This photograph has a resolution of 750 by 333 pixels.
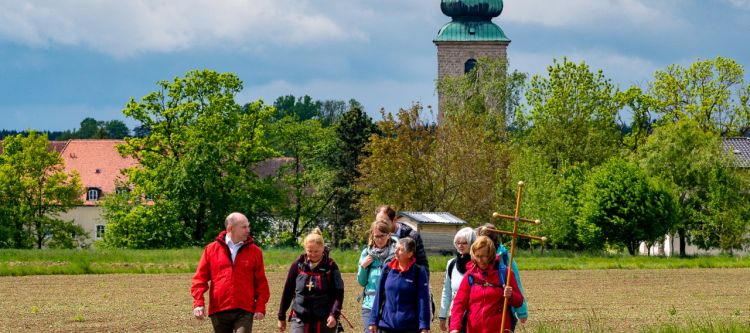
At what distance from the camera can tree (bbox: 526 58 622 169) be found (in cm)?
8550

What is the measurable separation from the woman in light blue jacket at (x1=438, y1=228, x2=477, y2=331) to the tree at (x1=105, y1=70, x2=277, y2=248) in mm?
64605

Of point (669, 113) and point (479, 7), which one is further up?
point (479, 7)

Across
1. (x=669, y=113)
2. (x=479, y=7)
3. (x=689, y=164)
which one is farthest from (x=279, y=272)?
(x=479, y=7)

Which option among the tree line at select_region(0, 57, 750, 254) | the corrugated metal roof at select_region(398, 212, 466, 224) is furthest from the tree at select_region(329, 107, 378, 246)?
the corrugated metal roof at select_region(398, 212, 466, 224)

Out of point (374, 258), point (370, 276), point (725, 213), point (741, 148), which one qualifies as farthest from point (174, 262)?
point (741, 148)

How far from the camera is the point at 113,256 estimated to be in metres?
55.6

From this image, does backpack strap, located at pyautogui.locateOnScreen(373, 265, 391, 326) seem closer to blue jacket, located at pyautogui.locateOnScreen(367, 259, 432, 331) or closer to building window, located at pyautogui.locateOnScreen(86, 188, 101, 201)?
blue jacket, located at pyautogui.locateOnScreen(367, 259, 432, 331)

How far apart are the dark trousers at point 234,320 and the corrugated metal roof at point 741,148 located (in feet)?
242

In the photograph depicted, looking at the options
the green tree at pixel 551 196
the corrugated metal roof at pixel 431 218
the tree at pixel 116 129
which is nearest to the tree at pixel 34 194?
the green tree at pixel 551 196

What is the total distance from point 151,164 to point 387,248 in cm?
6765

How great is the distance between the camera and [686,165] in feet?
253

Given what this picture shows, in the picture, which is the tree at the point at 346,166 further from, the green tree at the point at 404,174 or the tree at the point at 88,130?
the tree at the point at 88,130

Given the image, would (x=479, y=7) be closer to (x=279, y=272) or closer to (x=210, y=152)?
(x=210, y=152)

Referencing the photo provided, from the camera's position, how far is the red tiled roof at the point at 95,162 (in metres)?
110
